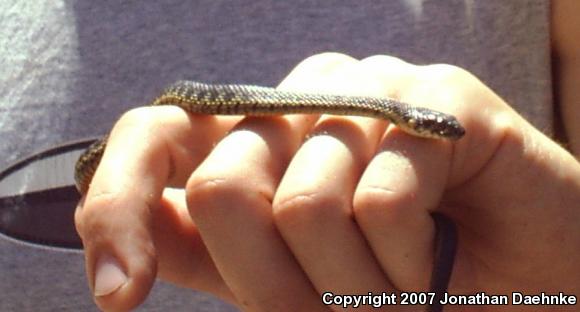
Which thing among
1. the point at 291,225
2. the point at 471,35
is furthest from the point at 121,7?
the point at 291,225

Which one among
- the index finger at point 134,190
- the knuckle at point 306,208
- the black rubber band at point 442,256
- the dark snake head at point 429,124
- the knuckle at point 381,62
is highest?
the dark snake head at point 429,124

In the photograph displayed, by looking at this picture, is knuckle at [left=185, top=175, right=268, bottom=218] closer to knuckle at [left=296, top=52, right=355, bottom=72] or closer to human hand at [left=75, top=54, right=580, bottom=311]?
human hand at [left=75, top=54, right=580, bottom=311]

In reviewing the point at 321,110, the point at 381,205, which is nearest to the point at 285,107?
the point at 321,110

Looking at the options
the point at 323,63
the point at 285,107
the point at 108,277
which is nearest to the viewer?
the point at 108,277

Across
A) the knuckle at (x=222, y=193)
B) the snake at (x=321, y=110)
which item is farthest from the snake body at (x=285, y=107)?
the knuckle at (x=222, y=193)

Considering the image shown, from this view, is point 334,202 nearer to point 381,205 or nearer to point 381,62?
point 381,205

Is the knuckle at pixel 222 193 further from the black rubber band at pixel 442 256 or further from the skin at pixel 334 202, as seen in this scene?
the black rubber band at pixel 442 256

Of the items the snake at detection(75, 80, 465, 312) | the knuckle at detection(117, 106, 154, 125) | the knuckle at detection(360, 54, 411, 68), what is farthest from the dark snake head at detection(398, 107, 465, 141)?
the knuckle at detection(117, 106, 154, 125)
